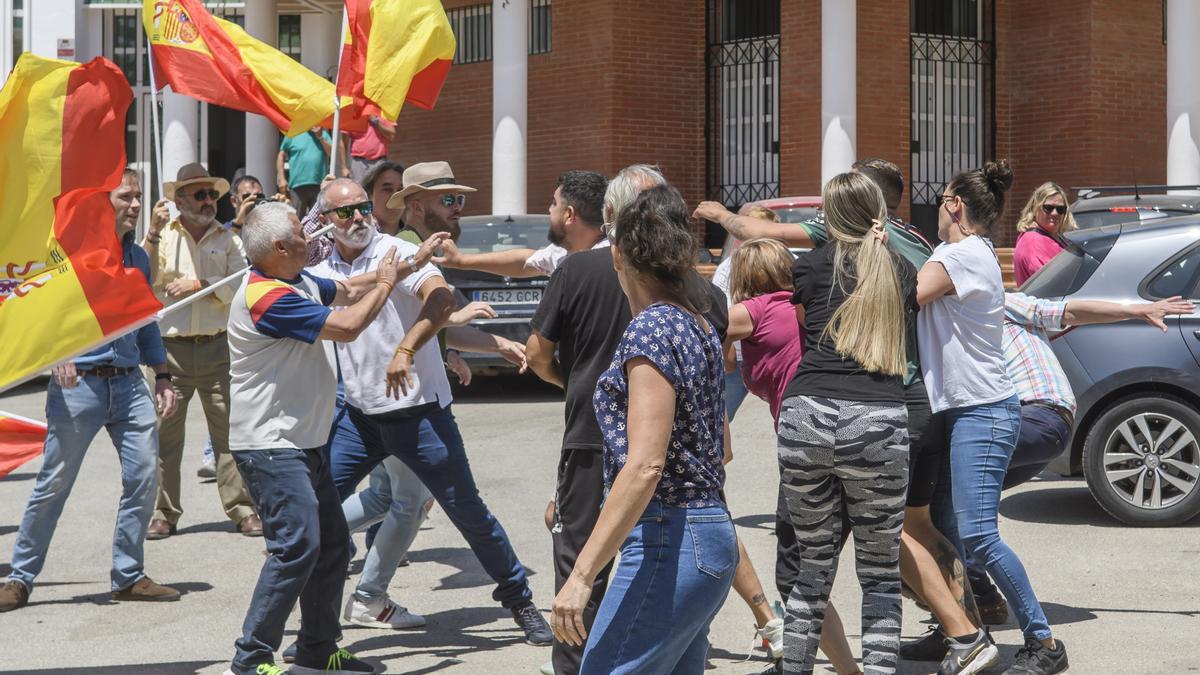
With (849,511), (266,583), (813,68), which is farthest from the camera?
(813,68)

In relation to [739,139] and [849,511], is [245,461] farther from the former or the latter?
[739,139]

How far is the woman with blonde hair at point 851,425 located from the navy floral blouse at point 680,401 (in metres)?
1.06

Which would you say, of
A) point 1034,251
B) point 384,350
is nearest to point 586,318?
point 384,350

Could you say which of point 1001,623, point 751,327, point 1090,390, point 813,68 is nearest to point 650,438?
point 751,327

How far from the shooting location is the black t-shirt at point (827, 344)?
537 cm

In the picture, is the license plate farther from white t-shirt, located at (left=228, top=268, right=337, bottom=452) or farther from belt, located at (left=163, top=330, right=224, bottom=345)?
white t-shirt, located at (left=228, top=268, right=337, bottom=452)

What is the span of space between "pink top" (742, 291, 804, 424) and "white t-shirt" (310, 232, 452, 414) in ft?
4.49

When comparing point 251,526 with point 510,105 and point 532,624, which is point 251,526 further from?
point 510,105

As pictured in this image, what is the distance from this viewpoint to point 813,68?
20594 mm

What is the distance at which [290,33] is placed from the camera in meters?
23.1

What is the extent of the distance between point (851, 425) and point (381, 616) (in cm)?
278

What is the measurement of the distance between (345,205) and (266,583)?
1.69 meters

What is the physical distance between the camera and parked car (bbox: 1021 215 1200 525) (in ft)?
29.3

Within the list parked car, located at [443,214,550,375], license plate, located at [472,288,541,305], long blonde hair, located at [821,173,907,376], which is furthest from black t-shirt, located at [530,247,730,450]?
license plate, located at [472,288,541,305]
